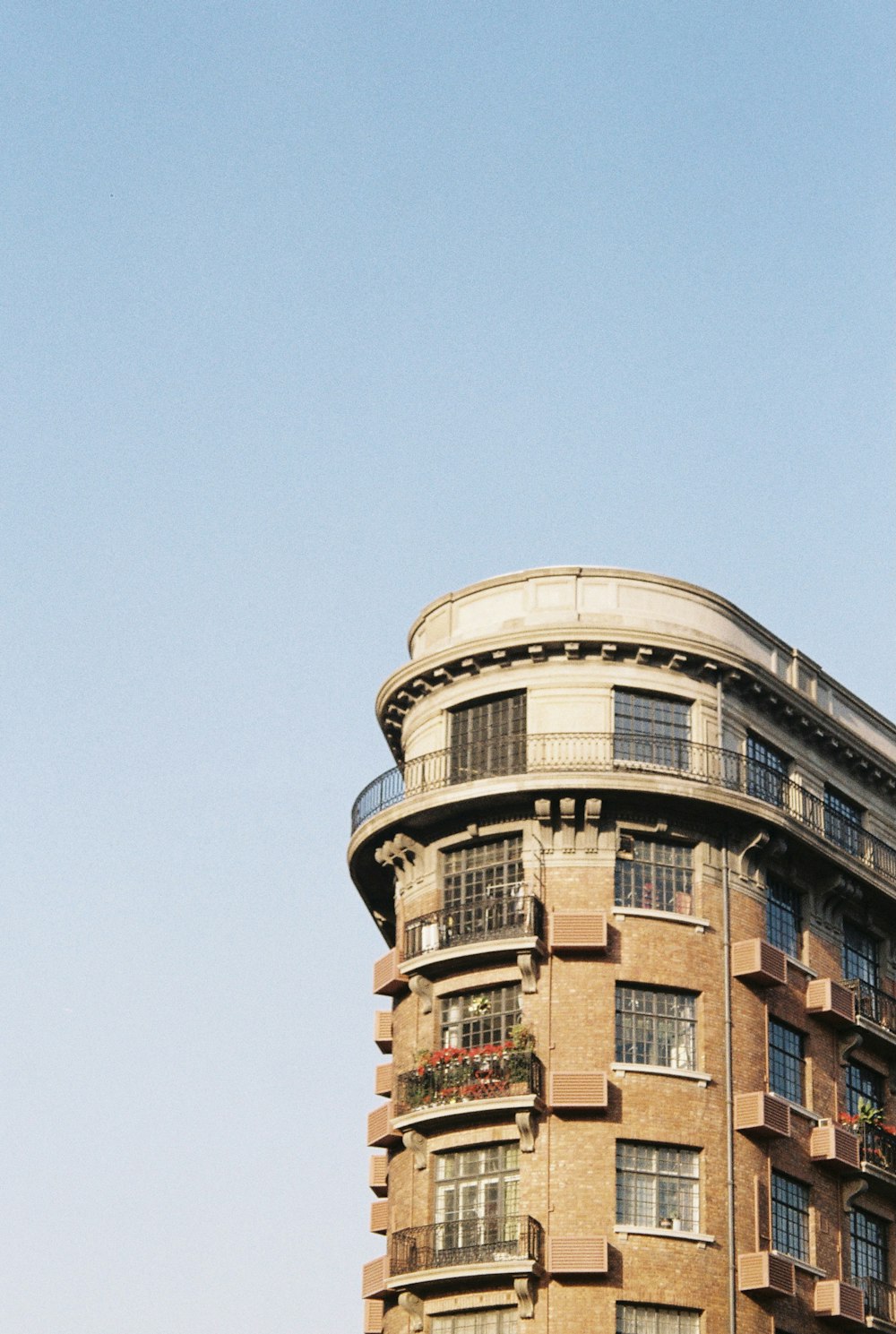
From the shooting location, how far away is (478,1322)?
49781mm

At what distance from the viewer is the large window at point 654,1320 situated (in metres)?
49.0

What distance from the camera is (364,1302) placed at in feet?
182

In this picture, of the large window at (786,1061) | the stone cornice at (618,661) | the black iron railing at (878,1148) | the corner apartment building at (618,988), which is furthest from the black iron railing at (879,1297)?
the stone cornice at (618,661)

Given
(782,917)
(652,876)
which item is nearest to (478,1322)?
(652,876)

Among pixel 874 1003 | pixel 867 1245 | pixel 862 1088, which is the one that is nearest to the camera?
pixel 867 1245

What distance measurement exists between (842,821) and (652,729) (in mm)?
8231

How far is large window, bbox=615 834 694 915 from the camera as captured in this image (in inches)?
2111

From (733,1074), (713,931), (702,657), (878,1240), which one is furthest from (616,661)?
(878,1240)

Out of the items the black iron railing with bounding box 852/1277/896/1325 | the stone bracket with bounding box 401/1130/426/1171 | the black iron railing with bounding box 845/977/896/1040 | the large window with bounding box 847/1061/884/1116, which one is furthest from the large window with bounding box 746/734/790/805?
the black iron railing with bounding box 852/1277/896/1325

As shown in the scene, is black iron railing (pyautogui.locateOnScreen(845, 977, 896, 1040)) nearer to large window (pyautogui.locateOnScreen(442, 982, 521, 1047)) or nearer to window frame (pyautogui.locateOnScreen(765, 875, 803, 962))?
window frame (pyautogui.locateOnScreen(765, 875, 803, 962))

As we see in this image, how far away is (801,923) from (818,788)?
15.7 feet

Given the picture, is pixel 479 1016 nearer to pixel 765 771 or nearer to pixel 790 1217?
pixel 790 1217

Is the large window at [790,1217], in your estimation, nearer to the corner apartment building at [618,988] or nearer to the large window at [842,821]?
the corner apartment building at [618,988]

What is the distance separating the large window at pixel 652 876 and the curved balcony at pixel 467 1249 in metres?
8.63
